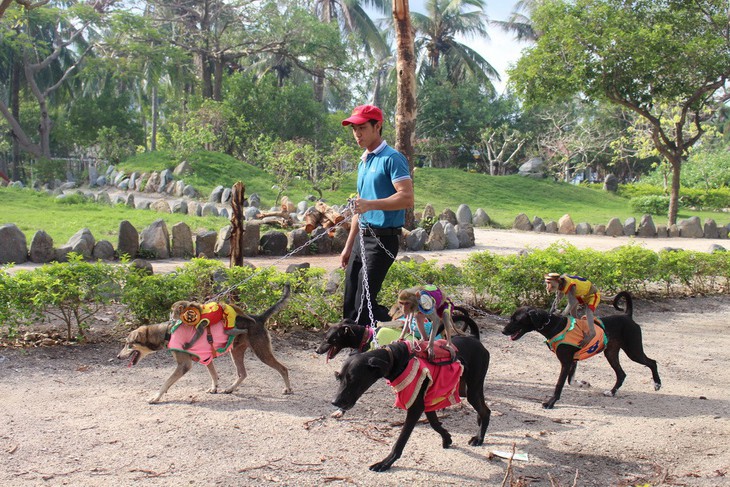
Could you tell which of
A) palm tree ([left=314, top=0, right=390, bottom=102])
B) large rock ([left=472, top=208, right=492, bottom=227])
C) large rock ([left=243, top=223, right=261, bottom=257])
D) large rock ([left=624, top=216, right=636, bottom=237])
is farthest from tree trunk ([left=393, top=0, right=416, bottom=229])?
palm tree ([left=314, top=0, right=390, bottom=102])

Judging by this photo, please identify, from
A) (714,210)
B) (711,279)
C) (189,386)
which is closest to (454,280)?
(189,386)

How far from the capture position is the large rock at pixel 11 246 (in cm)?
1106

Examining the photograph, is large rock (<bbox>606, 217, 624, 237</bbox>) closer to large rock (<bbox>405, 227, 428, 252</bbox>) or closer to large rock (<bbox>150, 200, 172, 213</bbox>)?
large rock (<bbox>405, 227, 428, 252</bbox>)

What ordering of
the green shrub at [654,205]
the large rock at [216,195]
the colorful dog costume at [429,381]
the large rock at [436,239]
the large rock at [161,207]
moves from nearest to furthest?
the colorful dog costume at [429,381]
the large rock at [436,239]
the large rock at [161,207]
the large rock at [216,195]
the green shrub at [654,205]

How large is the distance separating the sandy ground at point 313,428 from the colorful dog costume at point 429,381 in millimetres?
434

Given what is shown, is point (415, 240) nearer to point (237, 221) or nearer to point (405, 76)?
point (405, 76)

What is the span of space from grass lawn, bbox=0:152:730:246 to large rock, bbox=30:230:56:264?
2.18m

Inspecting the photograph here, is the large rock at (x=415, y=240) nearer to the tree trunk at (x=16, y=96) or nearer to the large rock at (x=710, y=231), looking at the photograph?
the large rock at (x=710, y=231)

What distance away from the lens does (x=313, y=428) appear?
4.73m

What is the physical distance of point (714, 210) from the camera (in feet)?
97.0

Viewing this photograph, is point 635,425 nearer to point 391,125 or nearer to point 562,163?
point 562,163

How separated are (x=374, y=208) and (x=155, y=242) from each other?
8.33 metres

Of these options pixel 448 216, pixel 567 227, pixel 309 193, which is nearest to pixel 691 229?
pixel 567 227

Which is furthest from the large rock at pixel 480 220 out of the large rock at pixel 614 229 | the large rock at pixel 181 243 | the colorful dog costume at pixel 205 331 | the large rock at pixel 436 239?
the colorful dog costume at pixel 205 331
